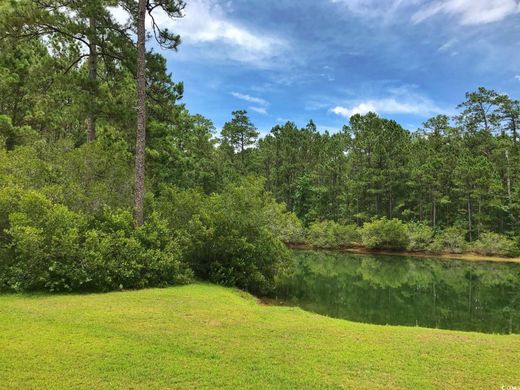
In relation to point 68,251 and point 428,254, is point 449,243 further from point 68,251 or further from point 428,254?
point 68,251

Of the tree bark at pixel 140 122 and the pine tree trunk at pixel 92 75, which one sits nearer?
the tree bark at pixel 140 122

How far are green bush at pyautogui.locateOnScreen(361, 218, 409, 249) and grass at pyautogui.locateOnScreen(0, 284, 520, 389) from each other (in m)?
32.2

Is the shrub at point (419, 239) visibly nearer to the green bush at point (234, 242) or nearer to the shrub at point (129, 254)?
the green bush at point (234, 242)

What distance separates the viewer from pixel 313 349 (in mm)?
6445

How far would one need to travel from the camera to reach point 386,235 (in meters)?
39.6

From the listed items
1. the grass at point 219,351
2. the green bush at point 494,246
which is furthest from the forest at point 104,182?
the green bush at point 494,246

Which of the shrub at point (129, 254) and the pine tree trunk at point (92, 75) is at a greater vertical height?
the pine tree trunk at point (92, 75)

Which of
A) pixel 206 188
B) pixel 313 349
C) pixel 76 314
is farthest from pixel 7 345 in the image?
pixel 206 188

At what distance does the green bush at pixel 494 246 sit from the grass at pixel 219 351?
Result: 33.3 metres

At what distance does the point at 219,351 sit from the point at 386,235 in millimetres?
36044

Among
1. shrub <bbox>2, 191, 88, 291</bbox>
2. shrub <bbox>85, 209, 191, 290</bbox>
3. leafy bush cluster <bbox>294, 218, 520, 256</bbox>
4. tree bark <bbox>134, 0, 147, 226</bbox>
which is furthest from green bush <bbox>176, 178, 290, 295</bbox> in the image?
leafy bush cluster <bbox>294, 218, 520, 256</bbox>

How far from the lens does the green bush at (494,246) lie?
1423 inches

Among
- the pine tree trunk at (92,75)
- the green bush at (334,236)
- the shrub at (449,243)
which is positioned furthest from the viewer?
the green bush at (334,236)

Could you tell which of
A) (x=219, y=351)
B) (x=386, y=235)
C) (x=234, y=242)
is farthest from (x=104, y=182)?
(x=386, y=235)
